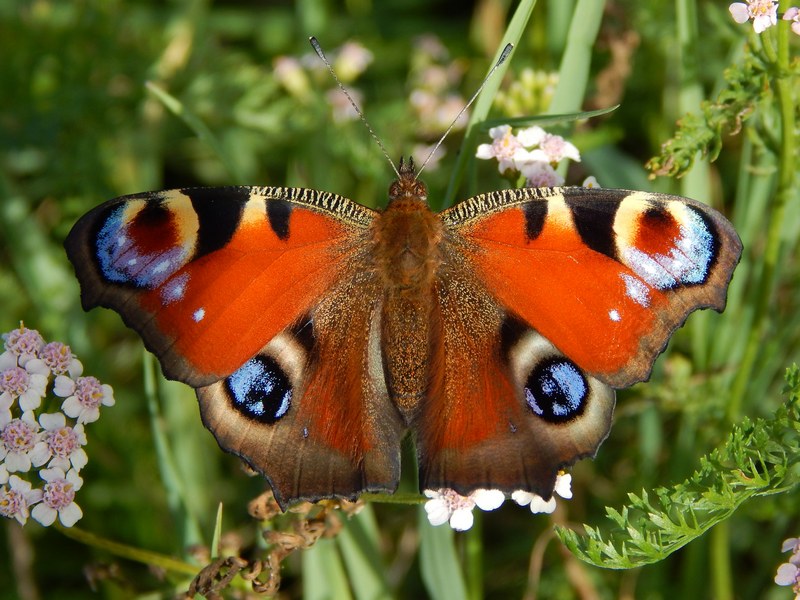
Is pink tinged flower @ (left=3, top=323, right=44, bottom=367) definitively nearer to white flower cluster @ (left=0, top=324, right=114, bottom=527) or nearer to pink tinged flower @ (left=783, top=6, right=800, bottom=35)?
white flower cluster @ (left=0, top=324, right=114, bottom=527)

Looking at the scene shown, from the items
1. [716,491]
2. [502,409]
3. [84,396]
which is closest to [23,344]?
[84,396]

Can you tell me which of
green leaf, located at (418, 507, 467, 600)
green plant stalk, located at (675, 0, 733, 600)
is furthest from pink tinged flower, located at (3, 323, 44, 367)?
green plant stalk, located at (675, 0, 733, 600)

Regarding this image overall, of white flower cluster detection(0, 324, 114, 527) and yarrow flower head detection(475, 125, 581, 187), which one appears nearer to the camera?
white flower cluster detection(0, 324, 114, 527)

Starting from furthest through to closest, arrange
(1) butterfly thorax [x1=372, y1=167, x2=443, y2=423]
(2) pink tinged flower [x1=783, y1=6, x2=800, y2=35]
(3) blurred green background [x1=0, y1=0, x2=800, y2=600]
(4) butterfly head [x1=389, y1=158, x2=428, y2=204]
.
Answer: (3) blurred green background [x1=0, y1=0, x2=800, y2=600], (4) butterfly head [x1=389, y1=158, x2=428, y2=204], (1) butterfly thorax [x1=372, y1=167, x2=443, y2=423], (2) pink tinged flower [x1=783, y1=6, x2=800, y2=35]

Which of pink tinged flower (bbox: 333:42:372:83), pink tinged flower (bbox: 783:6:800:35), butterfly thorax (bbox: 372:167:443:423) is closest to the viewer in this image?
pink tinged flower (bbox: 783:6:800:35)

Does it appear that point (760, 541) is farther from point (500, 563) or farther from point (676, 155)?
point (676, 155)

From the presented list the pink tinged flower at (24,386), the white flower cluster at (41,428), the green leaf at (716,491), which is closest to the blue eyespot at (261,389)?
the white flower cluster at (41,428)
